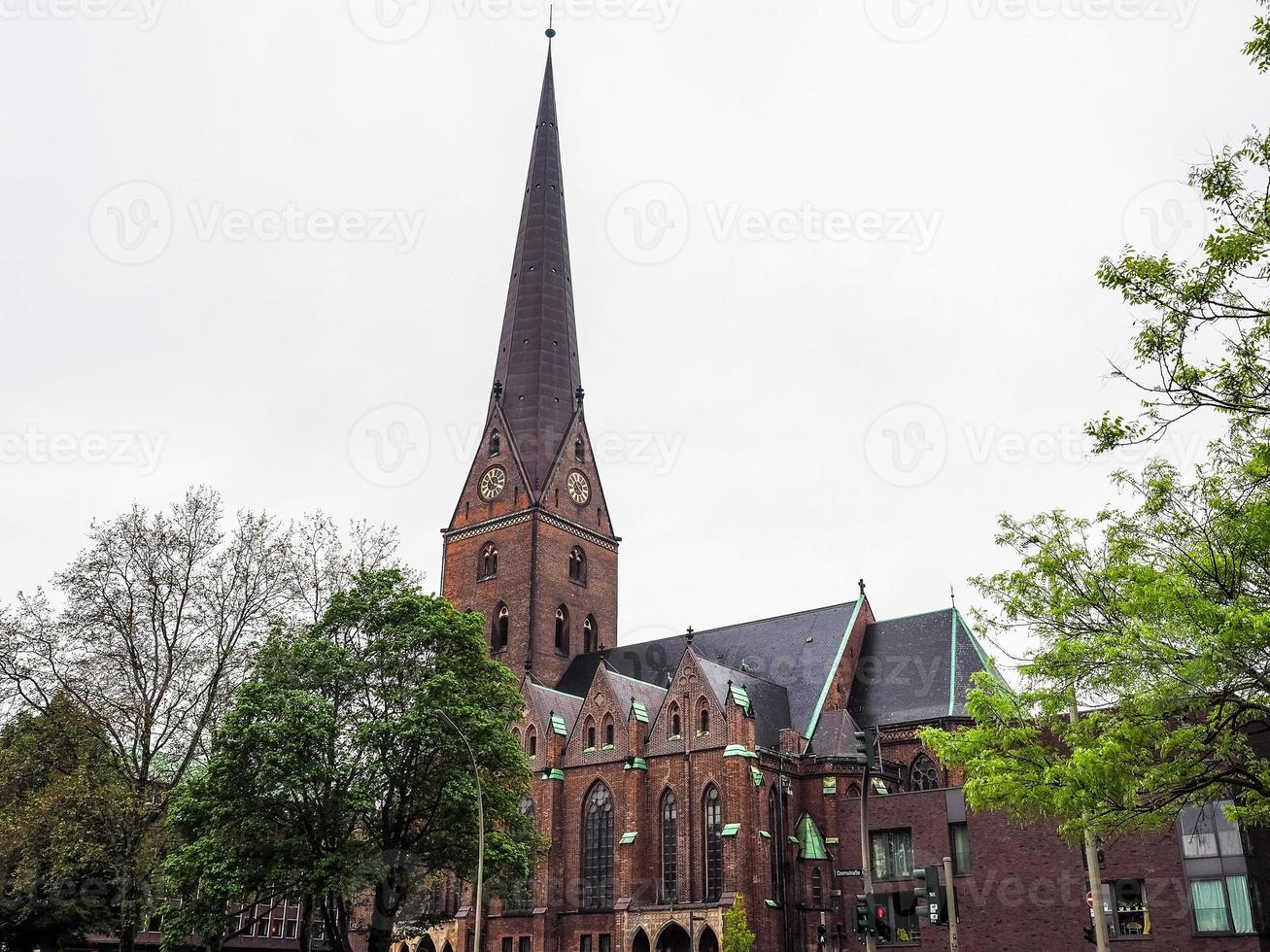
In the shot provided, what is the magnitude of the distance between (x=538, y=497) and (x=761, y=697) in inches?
734

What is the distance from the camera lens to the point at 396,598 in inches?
1346

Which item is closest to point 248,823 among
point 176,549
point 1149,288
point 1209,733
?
point 176,549

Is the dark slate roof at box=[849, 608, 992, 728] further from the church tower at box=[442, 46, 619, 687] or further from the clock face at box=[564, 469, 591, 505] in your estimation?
the clock face at box=[564, 469, 591, 505]

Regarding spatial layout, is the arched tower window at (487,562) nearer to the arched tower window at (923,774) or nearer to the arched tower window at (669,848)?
the arched tower window at (669,848)

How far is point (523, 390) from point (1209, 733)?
53513mm

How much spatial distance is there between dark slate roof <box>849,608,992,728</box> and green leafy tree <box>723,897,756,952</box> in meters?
13.2

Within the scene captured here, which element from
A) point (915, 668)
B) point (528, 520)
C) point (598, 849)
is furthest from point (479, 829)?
point (528, 520)

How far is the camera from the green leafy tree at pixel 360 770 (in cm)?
3023

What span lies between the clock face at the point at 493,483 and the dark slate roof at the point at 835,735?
80.0ft

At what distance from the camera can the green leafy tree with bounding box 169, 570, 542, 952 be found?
3023 cm

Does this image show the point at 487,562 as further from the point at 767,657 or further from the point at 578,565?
the point at 767,657

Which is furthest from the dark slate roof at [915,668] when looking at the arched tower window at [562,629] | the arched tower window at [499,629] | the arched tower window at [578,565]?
the arched tower window at [499,629]

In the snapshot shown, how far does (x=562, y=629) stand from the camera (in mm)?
65062

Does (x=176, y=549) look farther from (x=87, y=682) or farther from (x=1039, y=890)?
(x=1039, y=890)
